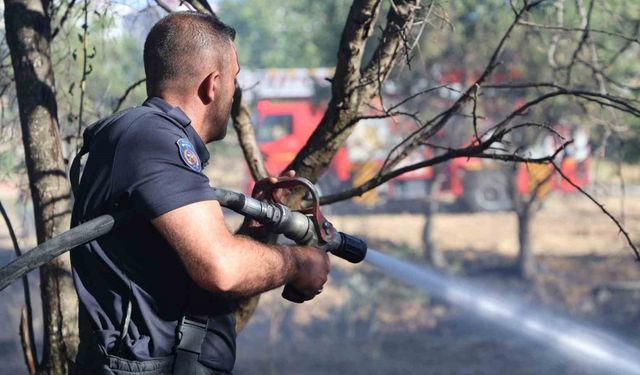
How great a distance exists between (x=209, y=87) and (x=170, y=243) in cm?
46

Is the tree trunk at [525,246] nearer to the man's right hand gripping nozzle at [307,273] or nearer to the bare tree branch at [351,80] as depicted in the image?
the bare tree branch at [351,80]

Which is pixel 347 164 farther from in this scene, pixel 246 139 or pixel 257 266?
pixel 257 266

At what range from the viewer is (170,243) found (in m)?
1.94

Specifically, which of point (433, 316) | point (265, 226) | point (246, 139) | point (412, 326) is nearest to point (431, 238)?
point (433, 316)

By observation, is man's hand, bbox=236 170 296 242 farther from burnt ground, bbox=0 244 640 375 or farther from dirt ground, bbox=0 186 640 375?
burnt ground, bbox=0 244 640 375

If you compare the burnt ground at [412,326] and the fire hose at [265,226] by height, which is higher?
the fire hose at [265,226]

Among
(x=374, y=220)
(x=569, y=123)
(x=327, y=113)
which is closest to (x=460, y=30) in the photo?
(x=569, y=123)

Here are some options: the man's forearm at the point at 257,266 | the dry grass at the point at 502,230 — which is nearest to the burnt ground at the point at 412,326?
the dry grass at the point at 502,230

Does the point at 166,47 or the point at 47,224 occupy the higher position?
the point at 166,47

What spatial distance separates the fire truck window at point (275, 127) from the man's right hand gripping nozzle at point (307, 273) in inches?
674

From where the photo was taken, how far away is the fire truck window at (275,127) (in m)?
19.4

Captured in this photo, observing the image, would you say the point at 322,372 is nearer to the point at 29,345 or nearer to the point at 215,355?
the point at 29,345

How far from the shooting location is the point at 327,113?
313 cm

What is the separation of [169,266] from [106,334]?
0.23m
